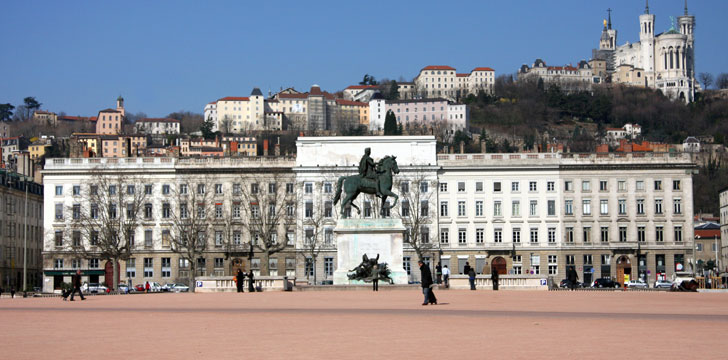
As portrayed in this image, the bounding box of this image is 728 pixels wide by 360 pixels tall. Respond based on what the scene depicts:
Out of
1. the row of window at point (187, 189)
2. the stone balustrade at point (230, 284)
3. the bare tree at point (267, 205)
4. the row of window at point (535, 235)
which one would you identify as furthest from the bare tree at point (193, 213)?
the stone balustrade at point (230, 284)

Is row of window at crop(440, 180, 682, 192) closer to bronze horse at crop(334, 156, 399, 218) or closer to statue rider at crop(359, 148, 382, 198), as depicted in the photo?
bronze horse at crop(334, 156, 399, 218)

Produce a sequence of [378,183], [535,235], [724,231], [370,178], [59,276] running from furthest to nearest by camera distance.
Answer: [724,231] < [535,235] < [59,276] < [370,178] < [378,183]

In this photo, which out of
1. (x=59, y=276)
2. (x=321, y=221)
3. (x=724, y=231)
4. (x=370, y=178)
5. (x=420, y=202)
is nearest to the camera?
(x=370, y=178)

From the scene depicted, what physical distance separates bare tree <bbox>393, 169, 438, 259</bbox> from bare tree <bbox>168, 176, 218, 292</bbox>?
53.0ft

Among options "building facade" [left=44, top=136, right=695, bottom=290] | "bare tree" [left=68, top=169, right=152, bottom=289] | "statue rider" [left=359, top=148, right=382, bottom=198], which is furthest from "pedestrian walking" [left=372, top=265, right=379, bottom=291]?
"building facade" [left=44, top=136, right=695, bottom=290]

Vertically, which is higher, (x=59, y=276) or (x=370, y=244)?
(x=370, y=244)

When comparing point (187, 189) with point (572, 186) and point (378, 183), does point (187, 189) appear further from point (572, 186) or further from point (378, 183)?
point (378, 183)

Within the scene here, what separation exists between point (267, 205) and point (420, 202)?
13.2m

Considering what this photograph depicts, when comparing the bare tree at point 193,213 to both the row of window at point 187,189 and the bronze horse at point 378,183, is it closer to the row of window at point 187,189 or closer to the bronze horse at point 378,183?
the row of window at point 187,189

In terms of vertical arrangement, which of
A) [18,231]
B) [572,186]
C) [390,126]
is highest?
[390,126]

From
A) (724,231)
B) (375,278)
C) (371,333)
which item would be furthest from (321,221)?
(371,333)

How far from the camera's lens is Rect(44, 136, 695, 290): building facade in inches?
3836

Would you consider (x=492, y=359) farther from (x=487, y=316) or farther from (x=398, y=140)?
(x=398, y=140)

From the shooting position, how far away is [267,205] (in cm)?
9850
